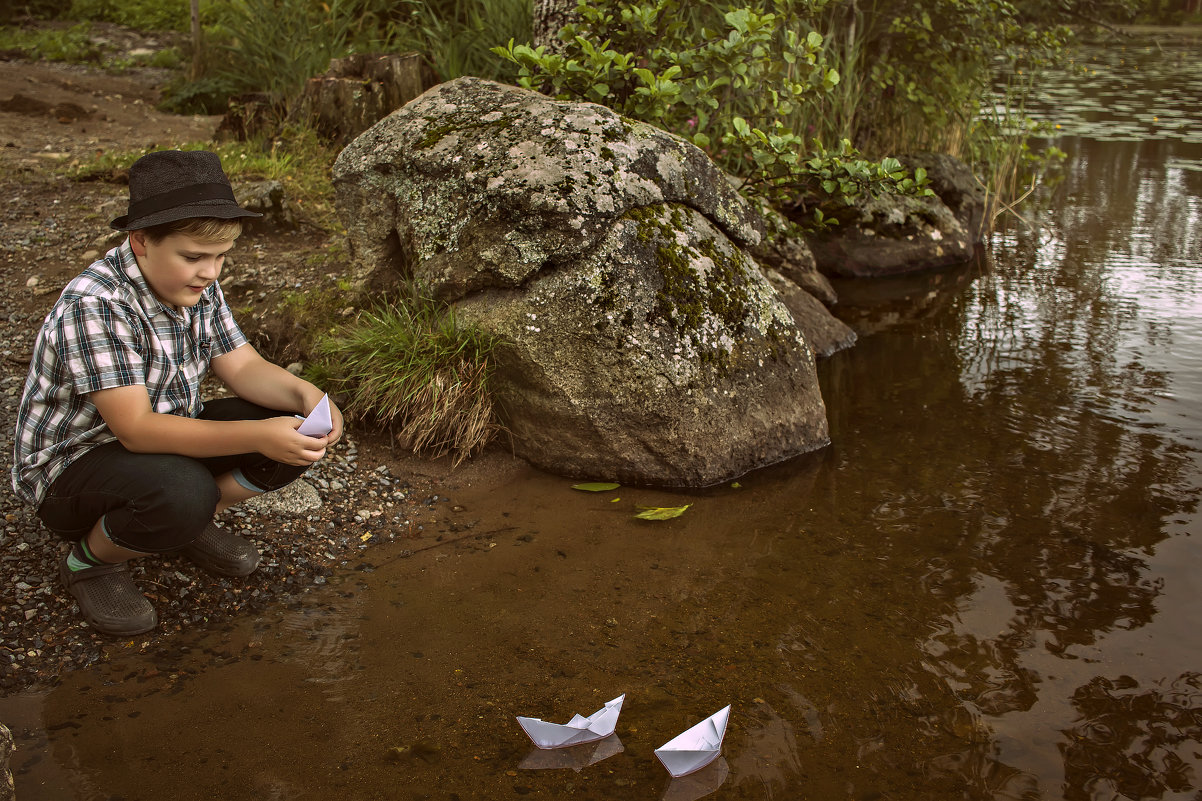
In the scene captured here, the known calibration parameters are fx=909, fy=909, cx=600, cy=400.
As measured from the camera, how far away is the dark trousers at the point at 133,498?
2.75 metres

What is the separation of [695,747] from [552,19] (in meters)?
4.87

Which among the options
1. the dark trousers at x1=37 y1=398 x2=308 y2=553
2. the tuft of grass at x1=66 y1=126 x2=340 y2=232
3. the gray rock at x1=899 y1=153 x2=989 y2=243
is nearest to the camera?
the dark trousers at x1=37 y1=398 x2=308 y2=553

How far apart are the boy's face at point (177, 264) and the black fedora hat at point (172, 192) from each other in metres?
0.07

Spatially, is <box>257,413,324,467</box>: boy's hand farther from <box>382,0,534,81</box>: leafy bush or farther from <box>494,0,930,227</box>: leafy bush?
<box>382,0,534,81</box>: leafy bush

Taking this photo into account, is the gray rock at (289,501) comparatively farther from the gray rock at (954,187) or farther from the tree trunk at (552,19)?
the gray rock at (954,187)

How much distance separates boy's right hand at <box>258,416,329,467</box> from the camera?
279 cm

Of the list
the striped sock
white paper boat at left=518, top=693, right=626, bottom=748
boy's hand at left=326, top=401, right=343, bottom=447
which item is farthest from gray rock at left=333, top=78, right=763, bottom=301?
white paper boat at left=518, top=693, right=626, bottom=748

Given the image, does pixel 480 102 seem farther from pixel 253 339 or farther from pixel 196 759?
pixel 196 759

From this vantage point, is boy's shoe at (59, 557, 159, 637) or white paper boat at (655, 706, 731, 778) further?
boy's shoe at (59, 557, 159, 637)

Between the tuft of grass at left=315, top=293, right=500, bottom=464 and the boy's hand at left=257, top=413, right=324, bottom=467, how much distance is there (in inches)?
49.3

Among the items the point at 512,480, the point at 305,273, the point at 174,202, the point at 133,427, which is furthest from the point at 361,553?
the point at 305,273

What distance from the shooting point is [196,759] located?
2430 millimetres

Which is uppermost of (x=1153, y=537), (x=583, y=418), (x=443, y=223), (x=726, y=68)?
(x=726, y=68)

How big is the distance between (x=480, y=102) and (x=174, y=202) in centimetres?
225
